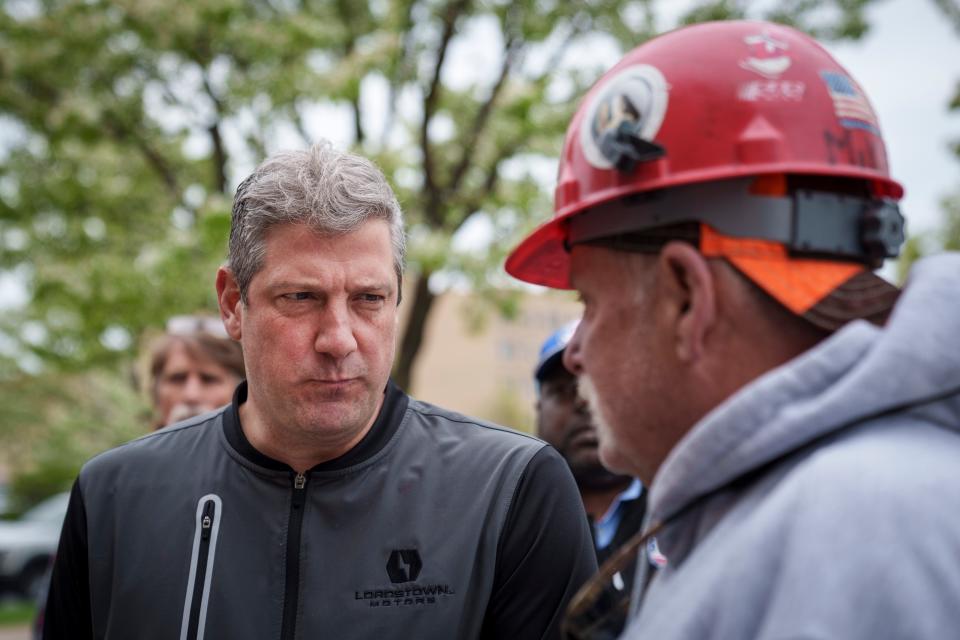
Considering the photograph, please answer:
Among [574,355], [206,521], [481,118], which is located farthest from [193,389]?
[481,118]

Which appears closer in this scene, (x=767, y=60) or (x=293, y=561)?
(x=767, y=60)

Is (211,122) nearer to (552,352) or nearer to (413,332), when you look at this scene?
(413,332)

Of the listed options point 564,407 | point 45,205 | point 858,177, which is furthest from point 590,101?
point 45,205

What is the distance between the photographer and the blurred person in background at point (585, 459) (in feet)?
11.4

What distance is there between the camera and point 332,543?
2316mm

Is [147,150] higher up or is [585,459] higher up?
[147,150]

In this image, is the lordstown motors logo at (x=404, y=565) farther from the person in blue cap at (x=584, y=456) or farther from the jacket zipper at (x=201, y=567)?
the person in blue cap at (x=584, y=456)

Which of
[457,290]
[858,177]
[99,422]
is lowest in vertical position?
[99,422]

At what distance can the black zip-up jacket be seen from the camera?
2258 millimetres

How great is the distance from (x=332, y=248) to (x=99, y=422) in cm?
1791

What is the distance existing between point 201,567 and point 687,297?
148cm

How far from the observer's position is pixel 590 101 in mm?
1604

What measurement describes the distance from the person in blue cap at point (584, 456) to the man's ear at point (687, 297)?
1.91 metres

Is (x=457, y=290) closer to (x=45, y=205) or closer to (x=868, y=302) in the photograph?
(x=45, y=205)
